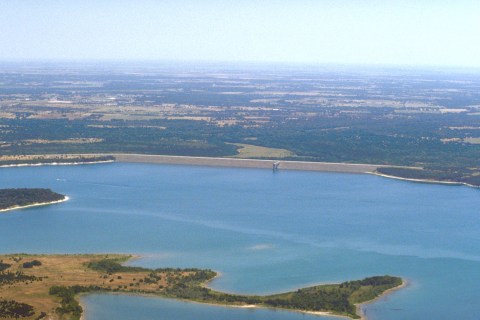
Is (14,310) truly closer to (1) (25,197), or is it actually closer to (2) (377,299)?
(2) (377,299)

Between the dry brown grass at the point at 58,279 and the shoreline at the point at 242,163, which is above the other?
the dry brown grass at the point at 58,279

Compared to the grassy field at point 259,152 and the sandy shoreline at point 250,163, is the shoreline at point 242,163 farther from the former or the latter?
the grassy field at point 259,152

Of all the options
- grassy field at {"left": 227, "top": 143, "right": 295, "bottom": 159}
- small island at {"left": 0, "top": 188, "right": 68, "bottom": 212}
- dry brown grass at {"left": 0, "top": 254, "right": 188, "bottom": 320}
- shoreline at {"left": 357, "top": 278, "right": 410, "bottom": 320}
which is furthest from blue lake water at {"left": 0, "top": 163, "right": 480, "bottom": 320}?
grassy field at {"left": 227, "top": 143, "right": 295, "bottom": 159}

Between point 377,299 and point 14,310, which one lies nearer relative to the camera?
point 14,310

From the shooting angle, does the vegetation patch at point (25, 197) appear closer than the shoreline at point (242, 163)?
Yes

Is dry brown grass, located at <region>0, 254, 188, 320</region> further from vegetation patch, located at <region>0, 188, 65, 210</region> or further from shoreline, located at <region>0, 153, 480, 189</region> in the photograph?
shoreline, located at <region>0, 153, 480, 189</region>

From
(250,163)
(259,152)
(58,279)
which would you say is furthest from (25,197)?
(259,152)

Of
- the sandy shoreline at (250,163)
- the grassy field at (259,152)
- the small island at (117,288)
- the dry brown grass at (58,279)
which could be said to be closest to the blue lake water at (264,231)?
the small island at (117,288)
